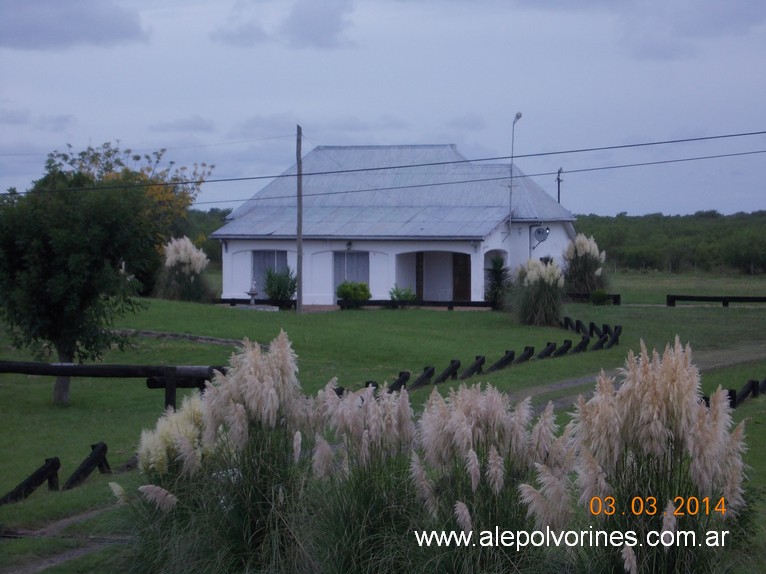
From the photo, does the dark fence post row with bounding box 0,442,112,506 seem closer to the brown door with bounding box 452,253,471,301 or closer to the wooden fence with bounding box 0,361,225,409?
the wooden fence with bounding box 0,361,225,409

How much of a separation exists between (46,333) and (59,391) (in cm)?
110

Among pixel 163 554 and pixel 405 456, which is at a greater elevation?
pixel 405 456

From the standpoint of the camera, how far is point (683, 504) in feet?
15.9

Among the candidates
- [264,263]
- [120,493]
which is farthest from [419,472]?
[264,263]

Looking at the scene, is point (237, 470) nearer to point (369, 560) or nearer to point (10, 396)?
point (369, 560)

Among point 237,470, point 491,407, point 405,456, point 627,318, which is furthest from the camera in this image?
point 627,318

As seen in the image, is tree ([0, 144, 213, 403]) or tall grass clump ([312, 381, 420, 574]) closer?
tall grass clump ([312, 381, 420, 574])

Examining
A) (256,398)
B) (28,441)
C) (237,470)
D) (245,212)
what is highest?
(245,212)

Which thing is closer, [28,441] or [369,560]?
[369,560]

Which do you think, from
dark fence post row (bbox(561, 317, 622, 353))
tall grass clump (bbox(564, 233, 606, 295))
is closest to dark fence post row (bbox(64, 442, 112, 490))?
dark fence post row (bbox(561, 317, 622, 353))

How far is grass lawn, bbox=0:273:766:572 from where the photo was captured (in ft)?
29.0

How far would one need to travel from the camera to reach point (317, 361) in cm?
2106

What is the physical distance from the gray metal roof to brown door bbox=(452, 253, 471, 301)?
218 centimetres

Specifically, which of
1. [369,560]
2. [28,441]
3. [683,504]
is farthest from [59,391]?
[683,504]
